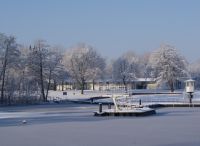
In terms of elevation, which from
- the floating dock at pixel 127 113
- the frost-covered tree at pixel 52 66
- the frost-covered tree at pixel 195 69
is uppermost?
the frost-covered tree at pixel 195 69

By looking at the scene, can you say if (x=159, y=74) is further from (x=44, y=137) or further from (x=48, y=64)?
(x=44, y=137)

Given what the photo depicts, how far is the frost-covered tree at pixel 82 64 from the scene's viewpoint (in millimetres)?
103062

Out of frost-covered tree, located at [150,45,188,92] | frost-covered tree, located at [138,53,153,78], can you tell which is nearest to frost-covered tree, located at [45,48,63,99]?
frost-covered tree, located at [150,45,188,92]

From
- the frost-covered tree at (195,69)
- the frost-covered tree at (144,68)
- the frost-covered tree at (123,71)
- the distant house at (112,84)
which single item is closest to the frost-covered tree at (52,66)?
the frost-covered tree at (123,71)

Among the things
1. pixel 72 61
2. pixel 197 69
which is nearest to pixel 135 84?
pixel 72 61

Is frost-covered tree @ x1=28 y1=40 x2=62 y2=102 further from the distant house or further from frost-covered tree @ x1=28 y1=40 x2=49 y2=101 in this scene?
the distant house

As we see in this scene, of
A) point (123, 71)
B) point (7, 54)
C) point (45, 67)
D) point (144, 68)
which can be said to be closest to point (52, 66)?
point (45, 67)

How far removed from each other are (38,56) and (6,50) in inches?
338

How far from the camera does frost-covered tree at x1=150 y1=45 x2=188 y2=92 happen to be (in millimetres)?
91812

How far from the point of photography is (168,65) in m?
93.1

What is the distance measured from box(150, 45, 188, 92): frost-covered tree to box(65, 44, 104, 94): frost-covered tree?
1483 centimetres

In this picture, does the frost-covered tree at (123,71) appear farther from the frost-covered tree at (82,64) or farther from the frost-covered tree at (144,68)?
the frost-covered tree at (82,64)

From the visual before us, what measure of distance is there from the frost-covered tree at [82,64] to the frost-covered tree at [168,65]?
14.8 metres

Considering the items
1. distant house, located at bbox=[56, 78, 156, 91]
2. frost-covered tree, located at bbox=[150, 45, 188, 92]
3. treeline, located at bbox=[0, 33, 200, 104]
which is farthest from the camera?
distant house, located at bbox=[56, 78, 156, 91]
